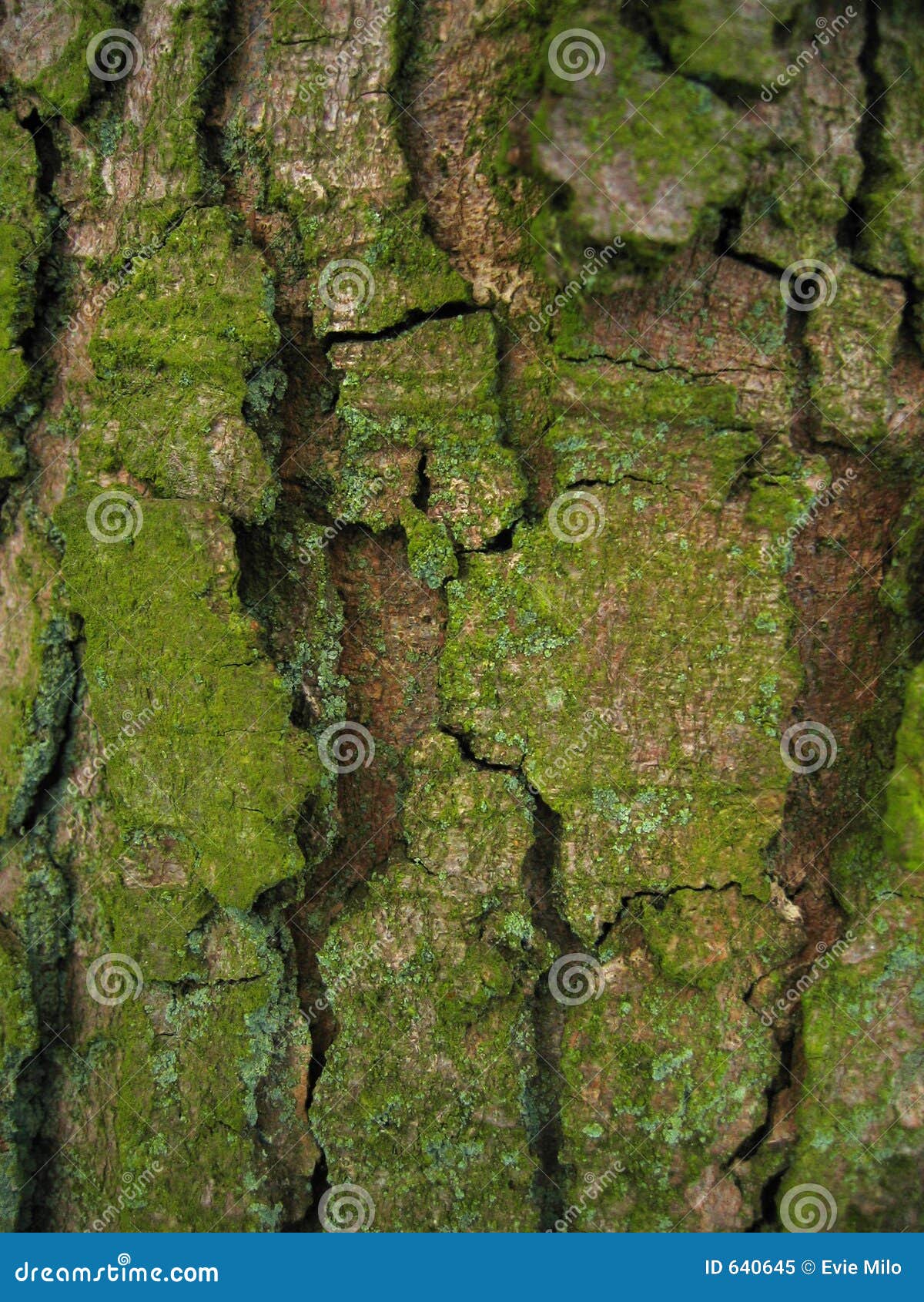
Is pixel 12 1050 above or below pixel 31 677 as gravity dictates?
below

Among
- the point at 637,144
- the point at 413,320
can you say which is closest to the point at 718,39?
the point at 637,144

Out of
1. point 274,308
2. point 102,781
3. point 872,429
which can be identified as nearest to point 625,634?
point 872,429

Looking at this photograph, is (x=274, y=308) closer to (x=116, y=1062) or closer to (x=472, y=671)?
(x=472, y=671)

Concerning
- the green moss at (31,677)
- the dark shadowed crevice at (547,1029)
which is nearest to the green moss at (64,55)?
the green moss at (31,677)

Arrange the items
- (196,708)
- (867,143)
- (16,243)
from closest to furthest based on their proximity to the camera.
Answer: (867,143) → (196,708) → (16,243)

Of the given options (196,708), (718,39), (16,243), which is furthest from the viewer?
(16,243)

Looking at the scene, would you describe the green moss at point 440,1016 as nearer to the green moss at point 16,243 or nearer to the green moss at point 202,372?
the green moss at point 202,372

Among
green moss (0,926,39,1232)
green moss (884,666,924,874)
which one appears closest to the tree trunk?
green moss (884,666,924,874)

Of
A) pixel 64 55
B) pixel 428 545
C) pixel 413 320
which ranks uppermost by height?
pixel 64 55

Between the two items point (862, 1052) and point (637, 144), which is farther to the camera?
point (862, 1052)

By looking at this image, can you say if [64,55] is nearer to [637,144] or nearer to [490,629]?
[637,144]
